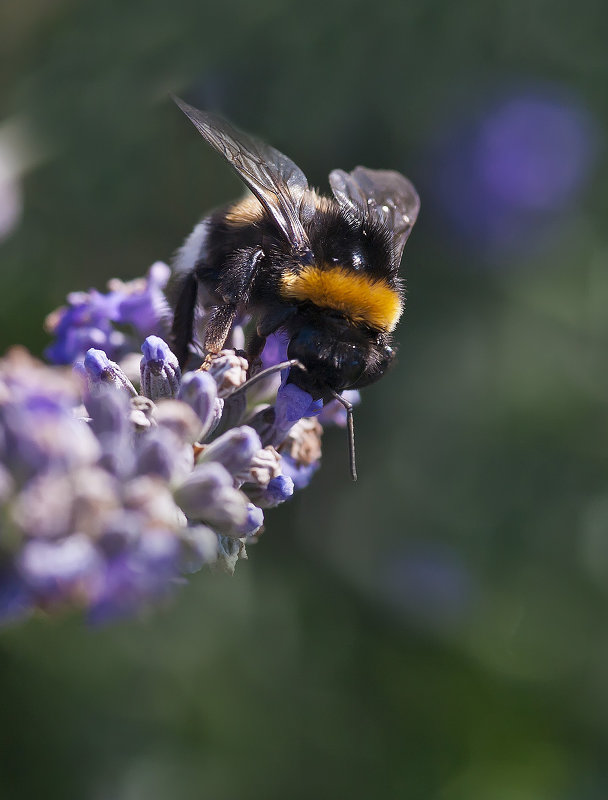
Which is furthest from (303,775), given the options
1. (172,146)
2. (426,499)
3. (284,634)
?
(172,146)

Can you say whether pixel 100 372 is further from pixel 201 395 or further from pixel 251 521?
pixel 251 521

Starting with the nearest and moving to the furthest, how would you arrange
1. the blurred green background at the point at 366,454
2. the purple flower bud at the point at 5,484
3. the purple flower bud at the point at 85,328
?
1. the purple flower bud at the point at 5,484
2. the purple flower bud at the point at 85,328
3. the blurred green background at the point at 366,454

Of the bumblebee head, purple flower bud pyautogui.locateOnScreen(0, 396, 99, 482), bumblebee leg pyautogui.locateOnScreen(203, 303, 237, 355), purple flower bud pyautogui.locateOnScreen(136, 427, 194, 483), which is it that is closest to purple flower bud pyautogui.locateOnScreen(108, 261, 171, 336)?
bumblebee leg pyautogui.locateOnScreen(203, 303, 237, 355)

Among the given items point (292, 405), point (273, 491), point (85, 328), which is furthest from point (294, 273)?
point (85, 328)

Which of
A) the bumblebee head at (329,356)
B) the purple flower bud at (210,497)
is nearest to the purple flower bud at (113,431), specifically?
the purple flower bud at (210,497)

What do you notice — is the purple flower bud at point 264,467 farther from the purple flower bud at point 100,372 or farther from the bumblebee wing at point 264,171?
the bumblebee wing at point 264,171

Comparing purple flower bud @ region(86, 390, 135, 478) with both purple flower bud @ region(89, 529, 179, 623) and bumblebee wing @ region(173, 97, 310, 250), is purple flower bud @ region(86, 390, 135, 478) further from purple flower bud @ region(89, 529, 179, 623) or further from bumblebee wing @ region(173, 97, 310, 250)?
bumblebee wing @ region(173, 97, 310, 250)

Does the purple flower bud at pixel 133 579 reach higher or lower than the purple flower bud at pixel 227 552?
higher
